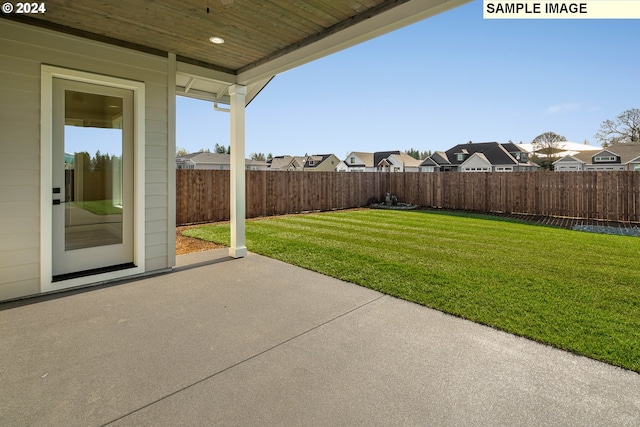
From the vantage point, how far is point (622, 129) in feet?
91.8

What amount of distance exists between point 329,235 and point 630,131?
3467 cm

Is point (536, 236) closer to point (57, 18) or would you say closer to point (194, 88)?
point (194, 88)

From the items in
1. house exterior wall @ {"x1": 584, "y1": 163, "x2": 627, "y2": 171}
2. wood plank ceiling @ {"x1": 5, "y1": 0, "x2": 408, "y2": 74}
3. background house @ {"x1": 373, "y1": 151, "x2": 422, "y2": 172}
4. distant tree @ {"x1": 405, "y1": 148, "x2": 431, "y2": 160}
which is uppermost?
distant tree @ {"x1": 405, "y1": 148, "x2": 431, "y2": 160}

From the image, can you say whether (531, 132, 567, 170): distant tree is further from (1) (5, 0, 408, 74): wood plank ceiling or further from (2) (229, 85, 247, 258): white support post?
(1) (5, 0, 408, 74): wood plank ceiling

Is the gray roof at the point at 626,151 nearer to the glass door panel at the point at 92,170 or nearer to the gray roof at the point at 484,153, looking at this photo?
the gray roof at the point at 484,153

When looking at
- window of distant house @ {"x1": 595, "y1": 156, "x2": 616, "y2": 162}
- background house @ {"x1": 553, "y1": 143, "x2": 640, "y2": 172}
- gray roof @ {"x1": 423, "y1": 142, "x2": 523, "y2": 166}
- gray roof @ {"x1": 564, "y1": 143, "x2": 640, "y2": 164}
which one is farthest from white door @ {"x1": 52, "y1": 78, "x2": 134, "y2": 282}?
window of distant house @ {"x1": 595, "y1": 156, "x2": 616, "y2": 162}

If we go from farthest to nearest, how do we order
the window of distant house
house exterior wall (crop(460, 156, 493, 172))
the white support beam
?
house exterior wall (crop(460, 156, 493, 172)), the window of distant house, the white support beam

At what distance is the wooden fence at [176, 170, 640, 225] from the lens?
864cm

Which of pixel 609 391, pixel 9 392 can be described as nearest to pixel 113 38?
pixel 9 392

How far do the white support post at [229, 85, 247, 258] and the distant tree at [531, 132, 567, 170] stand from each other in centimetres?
3742

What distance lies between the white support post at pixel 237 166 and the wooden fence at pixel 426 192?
3.81m

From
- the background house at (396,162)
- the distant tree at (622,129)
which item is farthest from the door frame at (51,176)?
the distant tree at (622,129)

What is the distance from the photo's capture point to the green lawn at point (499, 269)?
2.64 meters

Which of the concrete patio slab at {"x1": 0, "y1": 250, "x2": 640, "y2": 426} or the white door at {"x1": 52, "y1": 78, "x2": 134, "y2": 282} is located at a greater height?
the white door at {"x1": 52, "y1": 78, "x2": 134, "y2": 282}
